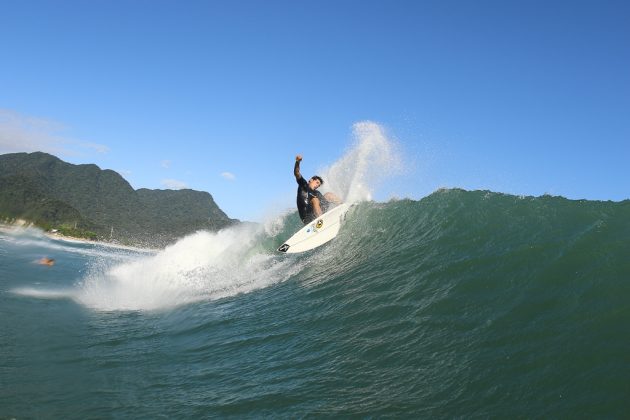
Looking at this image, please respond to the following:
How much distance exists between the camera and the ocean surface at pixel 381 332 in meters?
4.86

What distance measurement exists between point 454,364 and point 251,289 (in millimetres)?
7097

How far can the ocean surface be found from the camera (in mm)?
4855

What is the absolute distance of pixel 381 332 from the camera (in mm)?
6805

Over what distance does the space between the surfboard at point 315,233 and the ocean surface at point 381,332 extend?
135 cm

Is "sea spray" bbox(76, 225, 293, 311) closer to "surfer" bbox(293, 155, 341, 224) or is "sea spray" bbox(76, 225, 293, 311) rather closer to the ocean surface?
the ocean surface

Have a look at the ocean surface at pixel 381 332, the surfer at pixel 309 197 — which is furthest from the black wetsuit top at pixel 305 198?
the ocean surface at pixel 381 332

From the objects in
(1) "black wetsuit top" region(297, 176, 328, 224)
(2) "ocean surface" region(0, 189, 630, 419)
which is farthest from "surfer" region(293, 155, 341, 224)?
(2) "ocean surface" region(0, 189, 630, 419)

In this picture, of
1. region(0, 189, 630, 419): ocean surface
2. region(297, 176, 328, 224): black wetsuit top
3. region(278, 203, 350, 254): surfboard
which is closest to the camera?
region(0, 189, 630, 419): ocean surface

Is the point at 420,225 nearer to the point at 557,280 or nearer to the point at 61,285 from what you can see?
the point at 557,280

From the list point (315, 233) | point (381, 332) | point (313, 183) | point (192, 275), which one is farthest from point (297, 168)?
point (381, 332)

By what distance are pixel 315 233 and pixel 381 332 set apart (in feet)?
26.1

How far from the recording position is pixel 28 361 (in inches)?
252

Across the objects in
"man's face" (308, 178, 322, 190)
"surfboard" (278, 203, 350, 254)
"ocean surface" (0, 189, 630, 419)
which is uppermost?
"man's face" (308, 178, 322, 190)

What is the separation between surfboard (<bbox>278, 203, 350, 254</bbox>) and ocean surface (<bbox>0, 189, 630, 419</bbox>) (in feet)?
4.44
